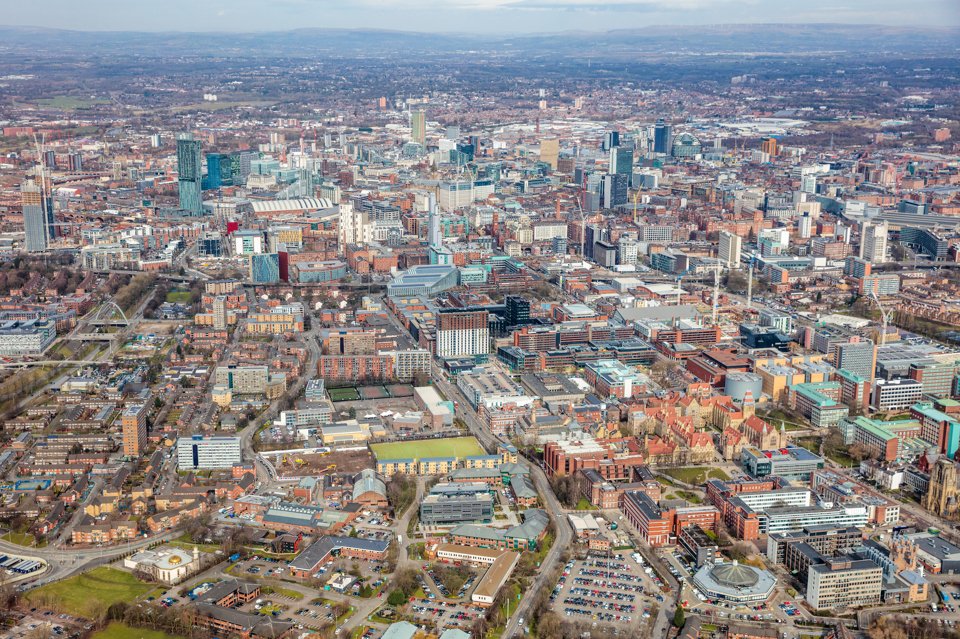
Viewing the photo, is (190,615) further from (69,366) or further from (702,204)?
(702,204)

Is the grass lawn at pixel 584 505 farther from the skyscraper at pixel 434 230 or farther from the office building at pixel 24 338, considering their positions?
the skyscraper at pixel 434 230

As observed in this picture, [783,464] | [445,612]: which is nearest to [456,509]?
[445,612]

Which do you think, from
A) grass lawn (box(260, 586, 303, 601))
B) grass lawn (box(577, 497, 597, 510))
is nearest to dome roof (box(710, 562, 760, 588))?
grass lawn (box(577, 497, 597, 510))

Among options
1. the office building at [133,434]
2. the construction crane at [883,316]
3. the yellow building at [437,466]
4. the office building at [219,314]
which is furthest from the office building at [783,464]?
the office building at [219,314]

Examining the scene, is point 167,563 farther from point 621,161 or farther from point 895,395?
point 621,161

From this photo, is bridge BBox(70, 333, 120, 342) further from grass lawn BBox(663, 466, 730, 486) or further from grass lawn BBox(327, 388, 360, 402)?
grass lawn BBox(663, 466, 730, 486)

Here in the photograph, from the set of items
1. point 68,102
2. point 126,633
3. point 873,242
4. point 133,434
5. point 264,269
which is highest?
point 68,102
